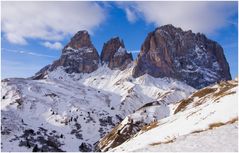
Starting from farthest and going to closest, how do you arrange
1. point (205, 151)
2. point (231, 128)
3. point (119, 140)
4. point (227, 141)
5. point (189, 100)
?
point (189, 100), point (119, 140), point (231, 128), point (227, 141), point (205, 151)

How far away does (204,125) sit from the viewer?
5384 cm

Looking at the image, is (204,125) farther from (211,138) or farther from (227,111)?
(211,138)

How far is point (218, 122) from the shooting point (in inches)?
2024

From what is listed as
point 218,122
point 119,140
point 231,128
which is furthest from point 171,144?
point 119,140

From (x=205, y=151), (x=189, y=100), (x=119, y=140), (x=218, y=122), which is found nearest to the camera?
(x=205, y=151)

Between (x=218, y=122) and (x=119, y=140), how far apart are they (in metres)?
122

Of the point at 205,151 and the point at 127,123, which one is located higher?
the point at 127,123

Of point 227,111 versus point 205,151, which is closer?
point 205,151

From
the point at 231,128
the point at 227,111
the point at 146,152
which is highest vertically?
the point at 227,111

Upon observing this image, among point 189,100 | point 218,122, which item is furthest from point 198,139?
point 189,100

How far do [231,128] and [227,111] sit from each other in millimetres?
18276

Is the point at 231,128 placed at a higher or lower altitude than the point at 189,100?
lower

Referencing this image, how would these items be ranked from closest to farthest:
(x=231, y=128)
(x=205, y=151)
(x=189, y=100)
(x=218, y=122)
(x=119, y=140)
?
(x=205, y=151)
(x=231, y=128)
(x=218, y=122)
(x=119, y=140)
(x=189, y=100)

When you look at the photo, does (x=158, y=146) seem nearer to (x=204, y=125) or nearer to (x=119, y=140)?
(x=204, y=125)
